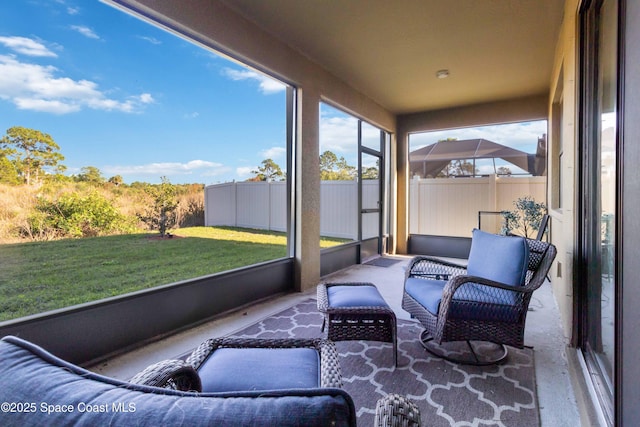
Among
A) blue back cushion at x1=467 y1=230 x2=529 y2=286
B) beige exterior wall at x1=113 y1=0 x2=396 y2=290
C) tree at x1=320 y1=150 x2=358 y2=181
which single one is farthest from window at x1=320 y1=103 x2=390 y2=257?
blue back cushion at x1=467 y1=230 x2=529 y2=286

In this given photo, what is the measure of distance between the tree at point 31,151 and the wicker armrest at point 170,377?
6.46ft

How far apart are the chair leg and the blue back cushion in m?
0.55

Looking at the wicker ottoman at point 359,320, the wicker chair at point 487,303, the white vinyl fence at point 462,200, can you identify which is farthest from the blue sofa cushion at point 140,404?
the white vinyl fence at point 462,200

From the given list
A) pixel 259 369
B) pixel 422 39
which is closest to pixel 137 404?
pixel 259 369

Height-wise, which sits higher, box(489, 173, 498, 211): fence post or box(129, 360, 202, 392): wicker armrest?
box(489, 173, 498, 211): fence post

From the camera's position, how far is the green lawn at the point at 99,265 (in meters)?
2.11

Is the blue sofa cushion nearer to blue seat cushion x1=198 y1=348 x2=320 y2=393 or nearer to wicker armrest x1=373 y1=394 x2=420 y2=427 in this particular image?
wicker armrest x1=373 y1=394 x2=420 y2=427

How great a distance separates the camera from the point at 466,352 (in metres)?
2.43

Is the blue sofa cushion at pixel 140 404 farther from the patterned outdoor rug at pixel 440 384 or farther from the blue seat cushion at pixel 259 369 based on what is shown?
the patterned outdoor rug at pixel 440 384

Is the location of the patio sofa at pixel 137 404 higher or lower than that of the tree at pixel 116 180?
lower

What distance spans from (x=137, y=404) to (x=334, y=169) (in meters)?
4.66

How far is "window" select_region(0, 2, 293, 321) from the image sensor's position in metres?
2.13

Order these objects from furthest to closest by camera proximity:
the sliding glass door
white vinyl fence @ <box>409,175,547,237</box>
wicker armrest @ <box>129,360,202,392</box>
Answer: white vinyl fence @ <box>409,175,547,237</box> < the sliding glass door < wicker armrest @ <box>129,360,202,392</box>

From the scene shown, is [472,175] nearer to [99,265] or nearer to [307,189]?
[307,189]
